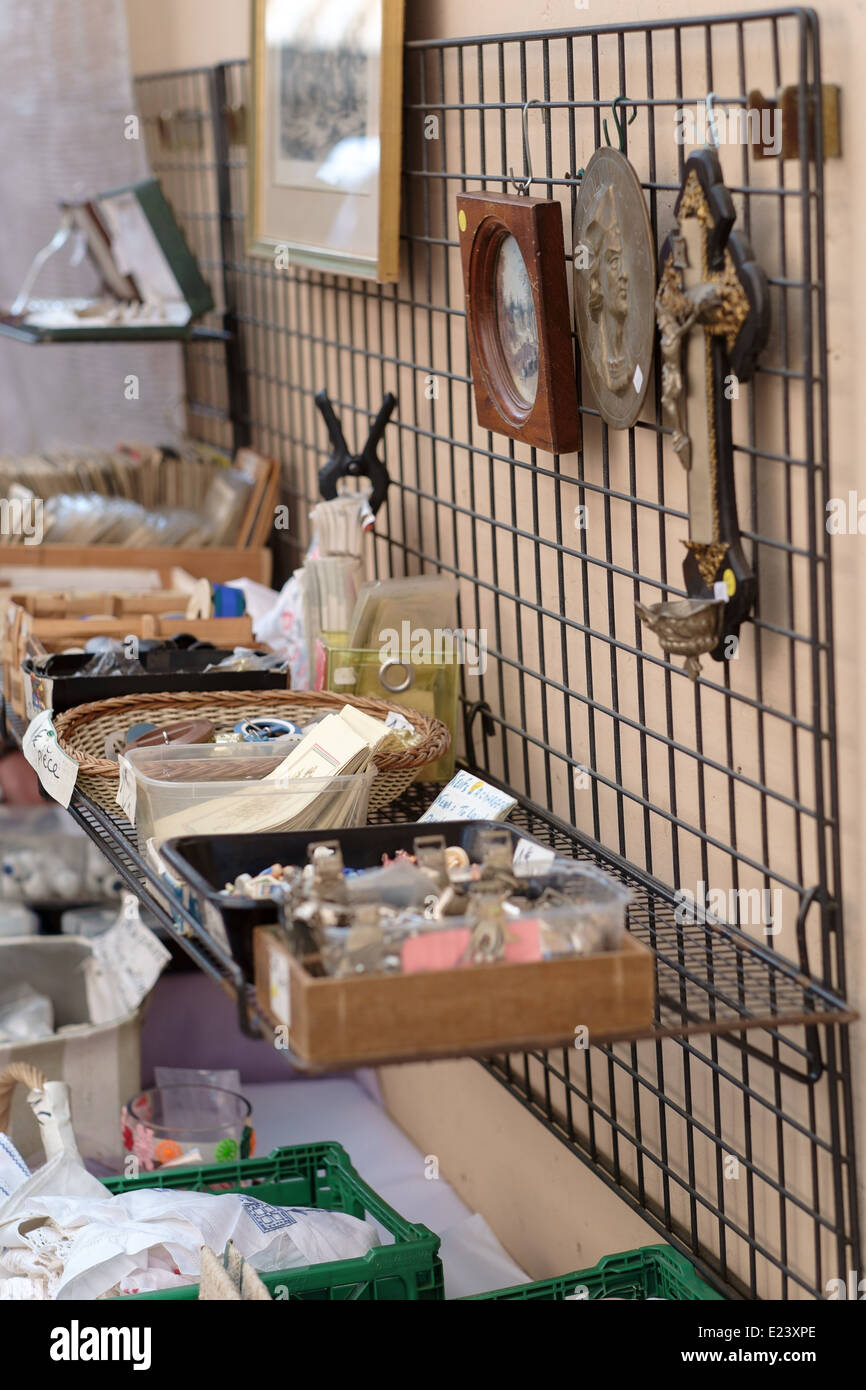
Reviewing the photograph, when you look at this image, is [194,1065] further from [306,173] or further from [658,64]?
[658,64]

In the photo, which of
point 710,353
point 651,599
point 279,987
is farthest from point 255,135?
point 279,987

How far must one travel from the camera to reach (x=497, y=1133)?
205 cm

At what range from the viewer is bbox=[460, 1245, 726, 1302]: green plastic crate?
4.99ft

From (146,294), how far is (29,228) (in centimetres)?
59

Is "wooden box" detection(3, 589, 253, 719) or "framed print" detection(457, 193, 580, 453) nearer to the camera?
"framed print" detection(457, 193, 580, 453)

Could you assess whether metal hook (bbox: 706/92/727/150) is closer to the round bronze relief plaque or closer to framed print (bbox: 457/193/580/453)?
the round bronze relief plaque

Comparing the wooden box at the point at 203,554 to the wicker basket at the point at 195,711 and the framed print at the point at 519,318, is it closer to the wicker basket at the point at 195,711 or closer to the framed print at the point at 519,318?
the wicker basket at the point at 195,711

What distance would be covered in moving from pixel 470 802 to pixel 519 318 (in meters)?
0.50

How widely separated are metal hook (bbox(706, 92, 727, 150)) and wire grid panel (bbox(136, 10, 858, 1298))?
0.01m

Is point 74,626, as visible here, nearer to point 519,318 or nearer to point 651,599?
point 519,318

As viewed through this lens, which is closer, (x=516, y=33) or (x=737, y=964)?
(x=737, y=964)

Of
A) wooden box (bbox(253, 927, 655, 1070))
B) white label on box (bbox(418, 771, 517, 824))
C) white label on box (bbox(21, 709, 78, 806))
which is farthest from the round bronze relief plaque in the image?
white label on box (bbox(21, 709, 78, 806))

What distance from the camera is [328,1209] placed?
1.90m
